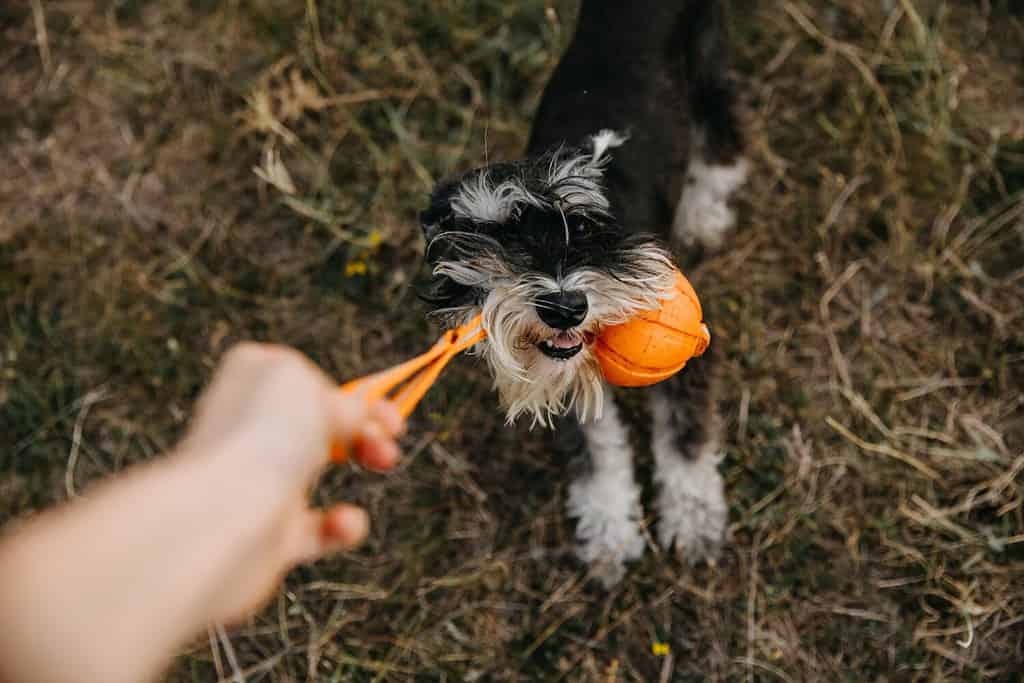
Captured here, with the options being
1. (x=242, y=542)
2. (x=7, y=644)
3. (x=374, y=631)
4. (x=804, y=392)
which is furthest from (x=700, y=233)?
(x=7, y=644)

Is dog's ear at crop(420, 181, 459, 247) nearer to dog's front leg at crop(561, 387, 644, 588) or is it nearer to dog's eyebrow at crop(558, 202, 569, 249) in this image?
dog's eyebrow at crop(558, 202, 569, 249)

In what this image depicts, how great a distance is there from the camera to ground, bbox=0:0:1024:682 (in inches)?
134

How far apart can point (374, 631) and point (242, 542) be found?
2.70m

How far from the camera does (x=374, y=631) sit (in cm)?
352

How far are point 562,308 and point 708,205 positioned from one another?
6.28 ft

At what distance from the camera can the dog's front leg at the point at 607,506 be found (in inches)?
134

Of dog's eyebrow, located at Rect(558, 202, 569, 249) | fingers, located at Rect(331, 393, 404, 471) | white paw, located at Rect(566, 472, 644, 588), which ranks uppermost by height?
fingers, located at Rect(331, 393, 404, 471)

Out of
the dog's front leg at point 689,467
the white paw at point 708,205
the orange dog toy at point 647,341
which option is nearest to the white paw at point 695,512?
the dog's front leg at point 689,467

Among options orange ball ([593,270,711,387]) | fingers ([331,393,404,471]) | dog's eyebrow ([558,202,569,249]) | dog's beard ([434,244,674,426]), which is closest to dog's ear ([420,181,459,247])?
dog's beard ([434,244,674,426])

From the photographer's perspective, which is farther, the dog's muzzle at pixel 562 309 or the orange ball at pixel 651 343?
the orange ball at pixel 651 343

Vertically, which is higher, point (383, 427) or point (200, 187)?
point (383, 427)

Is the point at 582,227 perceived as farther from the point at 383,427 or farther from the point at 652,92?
the point at 383,427

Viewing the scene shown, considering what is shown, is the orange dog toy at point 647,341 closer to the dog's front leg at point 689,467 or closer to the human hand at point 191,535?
the dog's front leg at point 689,467

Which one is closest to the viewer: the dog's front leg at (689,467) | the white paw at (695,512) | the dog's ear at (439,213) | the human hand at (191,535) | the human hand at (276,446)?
the human hand at (191,535)
